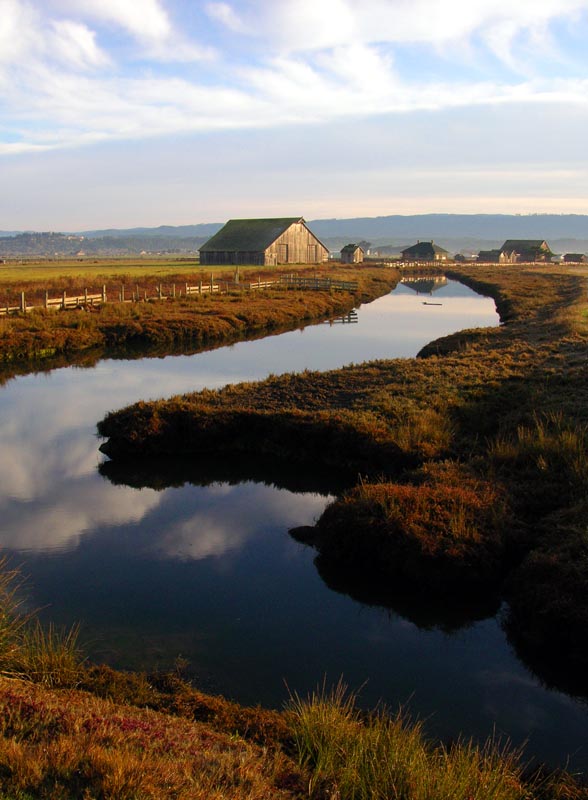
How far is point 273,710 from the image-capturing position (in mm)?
7496

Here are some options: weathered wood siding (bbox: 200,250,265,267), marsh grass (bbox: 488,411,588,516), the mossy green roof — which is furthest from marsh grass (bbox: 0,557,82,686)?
the mossy green roof

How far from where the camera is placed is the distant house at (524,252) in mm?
147625

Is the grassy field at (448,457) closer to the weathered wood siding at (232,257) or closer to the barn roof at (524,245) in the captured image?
the weathered wood siding at (232,257)

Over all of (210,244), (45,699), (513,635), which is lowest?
(513,635)

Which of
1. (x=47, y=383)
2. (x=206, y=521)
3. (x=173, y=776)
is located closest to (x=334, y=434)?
(x=206, y=521)

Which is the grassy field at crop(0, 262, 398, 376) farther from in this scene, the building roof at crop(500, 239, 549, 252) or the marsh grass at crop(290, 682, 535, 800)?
the building roof at crop(500, 239, 549, 252)

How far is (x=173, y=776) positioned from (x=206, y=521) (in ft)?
29.2

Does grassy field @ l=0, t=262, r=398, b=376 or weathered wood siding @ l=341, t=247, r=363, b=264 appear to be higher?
weathered wood siding @ l=341, t=247, r=363, b=264

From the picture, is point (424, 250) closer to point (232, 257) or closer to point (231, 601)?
point (232, 257)

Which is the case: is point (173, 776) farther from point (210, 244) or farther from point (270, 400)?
point (210, 244)

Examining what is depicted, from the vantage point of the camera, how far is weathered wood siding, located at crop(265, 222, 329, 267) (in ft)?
317

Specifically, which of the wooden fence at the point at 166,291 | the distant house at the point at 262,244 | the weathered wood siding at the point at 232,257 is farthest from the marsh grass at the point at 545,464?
the weathered wood siding at the point at 232,257

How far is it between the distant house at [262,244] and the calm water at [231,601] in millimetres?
78485

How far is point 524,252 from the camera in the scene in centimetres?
14938
